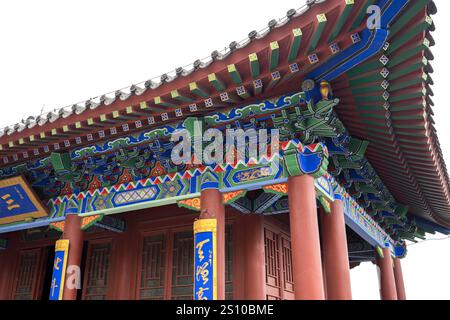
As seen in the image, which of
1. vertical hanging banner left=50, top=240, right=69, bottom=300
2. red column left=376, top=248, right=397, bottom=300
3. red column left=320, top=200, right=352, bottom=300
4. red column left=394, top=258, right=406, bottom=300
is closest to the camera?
red column left=320, top=200, right=352, bottom=300

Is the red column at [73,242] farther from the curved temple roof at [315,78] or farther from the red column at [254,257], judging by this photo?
the red column at [254,257]

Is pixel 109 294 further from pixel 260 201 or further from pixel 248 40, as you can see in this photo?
pixel 248 40

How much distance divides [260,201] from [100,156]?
2.73 meters

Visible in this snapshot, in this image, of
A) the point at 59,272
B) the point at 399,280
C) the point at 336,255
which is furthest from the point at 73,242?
the point at 399,280

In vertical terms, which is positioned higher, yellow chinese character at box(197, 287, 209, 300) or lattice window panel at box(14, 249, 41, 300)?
lattice window panel at box(14, 249, 41, 300)

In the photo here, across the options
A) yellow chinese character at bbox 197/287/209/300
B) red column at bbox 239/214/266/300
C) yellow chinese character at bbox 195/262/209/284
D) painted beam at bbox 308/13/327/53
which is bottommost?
yellow chinese character at bbox 197/287/209/300

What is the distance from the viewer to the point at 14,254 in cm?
991

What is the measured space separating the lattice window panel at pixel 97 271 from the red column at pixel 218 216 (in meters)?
3.67

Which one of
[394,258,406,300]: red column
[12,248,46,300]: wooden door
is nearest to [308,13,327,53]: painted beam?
[12,248,46,300]: wooden door

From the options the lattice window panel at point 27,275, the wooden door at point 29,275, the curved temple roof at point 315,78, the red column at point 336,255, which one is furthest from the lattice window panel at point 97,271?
the red column at point 336,255

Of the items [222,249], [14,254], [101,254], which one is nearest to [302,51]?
[222,249]

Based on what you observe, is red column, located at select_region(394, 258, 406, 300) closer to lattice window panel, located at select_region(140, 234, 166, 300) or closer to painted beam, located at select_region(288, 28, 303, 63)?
lattice window panel, located at select_region(140, 234, 166, 300)

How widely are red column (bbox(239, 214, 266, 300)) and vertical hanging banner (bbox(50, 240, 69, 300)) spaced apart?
2.94 metres

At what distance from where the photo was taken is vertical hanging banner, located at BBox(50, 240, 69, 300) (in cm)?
699
